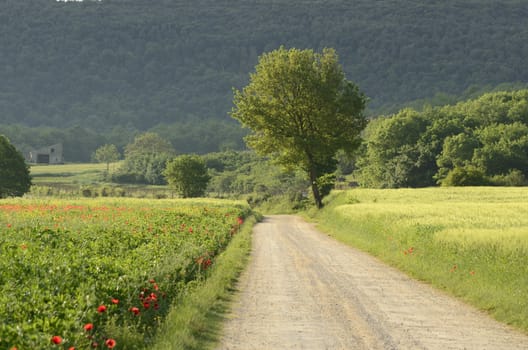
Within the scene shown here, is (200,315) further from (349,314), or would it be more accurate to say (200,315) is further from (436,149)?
(436,149)

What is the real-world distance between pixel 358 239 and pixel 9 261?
71.5ft

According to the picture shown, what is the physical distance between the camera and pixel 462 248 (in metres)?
19.7

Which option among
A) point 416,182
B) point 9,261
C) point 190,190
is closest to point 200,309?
point 9,261

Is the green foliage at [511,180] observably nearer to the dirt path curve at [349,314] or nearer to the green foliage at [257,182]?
the green foliage at [257,182]

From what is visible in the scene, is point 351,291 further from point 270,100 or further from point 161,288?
point 270,100

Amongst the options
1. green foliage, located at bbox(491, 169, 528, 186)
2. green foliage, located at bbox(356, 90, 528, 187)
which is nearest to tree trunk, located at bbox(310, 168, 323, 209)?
green foliage, located at bbox(491, 169, 528, 186)


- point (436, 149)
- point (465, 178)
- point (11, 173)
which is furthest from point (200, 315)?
point (436, 149)

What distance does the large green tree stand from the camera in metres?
57.9

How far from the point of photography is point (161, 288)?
1270 cm

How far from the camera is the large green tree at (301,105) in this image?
57906 mm

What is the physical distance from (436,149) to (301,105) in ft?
200

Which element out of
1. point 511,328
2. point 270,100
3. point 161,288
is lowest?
point 511,328

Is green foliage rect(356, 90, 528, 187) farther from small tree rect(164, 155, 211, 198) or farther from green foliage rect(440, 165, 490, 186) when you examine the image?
small tree rect(164, 155, 211, 198)

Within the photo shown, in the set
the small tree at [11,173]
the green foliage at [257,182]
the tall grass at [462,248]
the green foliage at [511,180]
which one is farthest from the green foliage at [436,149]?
the tall grass at [462,248]
